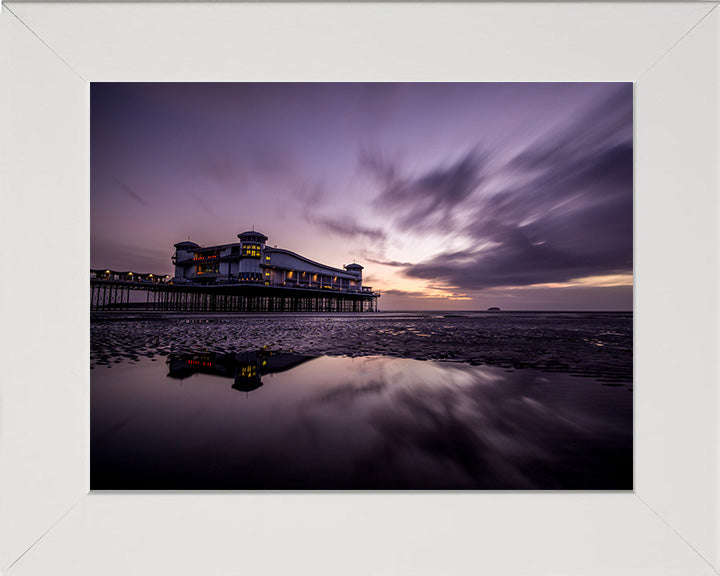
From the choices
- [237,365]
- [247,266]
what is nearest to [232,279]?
[247,266]

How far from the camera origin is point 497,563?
151 cm

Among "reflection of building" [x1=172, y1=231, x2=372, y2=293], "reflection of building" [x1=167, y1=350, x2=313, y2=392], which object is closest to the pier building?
"reflection of building" [x1=172, y1=231, x2=372, y2=293]

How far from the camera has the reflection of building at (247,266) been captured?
37594 mm

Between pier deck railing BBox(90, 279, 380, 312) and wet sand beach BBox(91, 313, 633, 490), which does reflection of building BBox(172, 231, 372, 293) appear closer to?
pier deck railing BBox(90, 279, 380, 312)

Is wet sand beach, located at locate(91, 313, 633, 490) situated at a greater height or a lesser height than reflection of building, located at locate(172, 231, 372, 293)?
lesser

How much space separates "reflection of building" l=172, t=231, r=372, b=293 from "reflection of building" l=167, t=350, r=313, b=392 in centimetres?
3235

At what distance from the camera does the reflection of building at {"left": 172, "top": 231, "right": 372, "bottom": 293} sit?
3759 cm

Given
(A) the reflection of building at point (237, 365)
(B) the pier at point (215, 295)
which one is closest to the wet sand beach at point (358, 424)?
(A) the reflection of building at point (237, 365)

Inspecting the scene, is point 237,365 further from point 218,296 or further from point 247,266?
point 218,296

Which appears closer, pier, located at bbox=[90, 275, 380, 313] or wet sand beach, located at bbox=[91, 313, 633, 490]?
wet sand beach, located at bbox=[91, 313, 633, 490]

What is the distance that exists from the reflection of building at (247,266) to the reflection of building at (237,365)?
32.3 metres

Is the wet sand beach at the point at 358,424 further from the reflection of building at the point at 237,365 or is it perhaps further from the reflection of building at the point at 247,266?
the reflection of building at the point at 247,266

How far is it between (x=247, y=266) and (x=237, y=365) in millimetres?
34646
